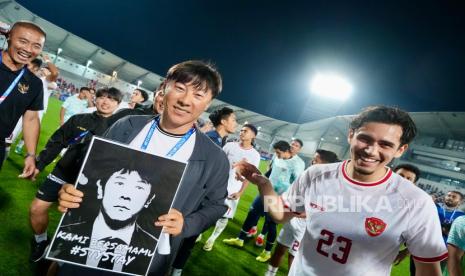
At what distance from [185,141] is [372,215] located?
53.2 inches

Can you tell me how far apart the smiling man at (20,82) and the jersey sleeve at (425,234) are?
3.27 m

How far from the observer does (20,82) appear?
3.10 metres

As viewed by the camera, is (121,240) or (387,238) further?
(387,238)

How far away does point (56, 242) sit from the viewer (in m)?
1.49

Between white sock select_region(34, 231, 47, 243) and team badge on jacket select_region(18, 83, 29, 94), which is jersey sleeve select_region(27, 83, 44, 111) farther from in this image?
white sock select_region(34, 231, 47, 243)

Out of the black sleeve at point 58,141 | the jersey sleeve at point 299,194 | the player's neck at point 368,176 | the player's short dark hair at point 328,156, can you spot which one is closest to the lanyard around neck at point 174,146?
the jersey sleeve at point 299,194

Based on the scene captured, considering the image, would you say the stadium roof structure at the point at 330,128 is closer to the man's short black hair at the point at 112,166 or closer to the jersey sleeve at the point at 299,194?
the jersey sleeve at the point at 299,194

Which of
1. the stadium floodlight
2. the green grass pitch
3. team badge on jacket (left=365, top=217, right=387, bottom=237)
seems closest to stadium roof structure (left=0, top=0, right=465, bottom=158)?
the stadium floodlight

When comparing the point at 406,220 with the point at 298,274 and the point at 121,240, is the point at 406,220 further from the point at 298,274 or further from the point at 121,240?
the point at 121,240

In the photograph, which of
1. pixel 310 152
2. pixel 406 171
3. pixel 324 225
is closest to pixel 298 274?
pixel 324 225

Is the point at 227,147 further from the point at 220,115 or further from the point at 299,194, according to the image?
the point at 299,194

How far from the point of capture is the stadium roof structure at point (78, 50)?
3956cm

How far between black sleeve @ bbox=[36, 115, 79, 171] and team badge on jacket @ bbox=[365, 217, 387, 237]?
13.2 feet

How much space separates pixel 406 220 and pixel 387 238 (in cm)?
17
